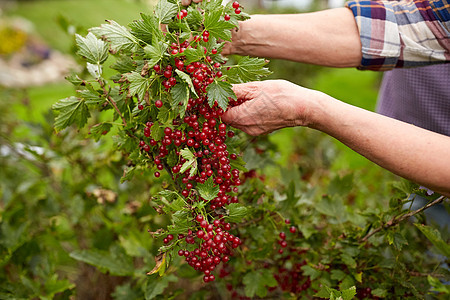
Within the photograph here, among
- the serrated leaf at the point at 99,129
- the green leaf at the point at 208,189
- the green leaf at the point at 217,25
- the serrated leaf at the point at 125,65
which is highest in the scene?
the green leaf at the point at 217,25

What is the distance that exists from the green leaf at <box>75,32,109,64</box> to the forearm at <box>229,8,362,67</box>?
1.83 ft

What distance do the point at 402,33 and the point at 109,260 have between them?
1630mm

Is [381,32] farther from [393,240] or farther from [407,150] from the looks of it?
[393,240]

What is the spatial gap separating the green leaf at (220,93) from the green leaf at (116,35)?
278mm

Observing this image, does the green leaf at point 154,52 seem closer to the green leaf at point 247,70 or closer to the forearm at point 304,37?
the green leaf at point 247,70

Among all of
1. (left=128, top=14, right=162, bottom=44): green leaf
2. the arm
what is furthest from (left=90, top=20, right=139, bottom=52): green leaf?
the arm

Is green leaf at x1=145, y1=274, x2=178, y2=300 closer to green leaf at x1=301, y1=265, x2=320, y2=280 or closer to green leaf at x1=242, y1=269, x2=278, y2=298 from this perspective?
green leaf at x1=242, y1=269, x2=278, y2=298

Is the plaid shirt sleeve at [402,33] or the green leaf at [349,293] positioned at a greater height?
the plaid shirt sleeve at [402,33]

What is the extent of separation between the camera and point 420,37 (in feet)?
5.26

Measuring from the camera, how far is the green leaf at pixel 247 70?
4.06ft

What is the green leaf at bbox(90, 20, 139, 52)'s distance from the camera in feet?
3.83

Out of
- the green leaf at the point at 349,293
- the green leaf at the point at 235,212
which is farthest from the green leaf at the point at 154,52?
the green leaf at the point at 349,293

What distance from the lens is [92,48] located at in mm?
1317

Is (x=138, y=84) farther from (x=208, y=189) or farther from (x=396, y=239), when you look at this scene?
(x=396, y=239)
